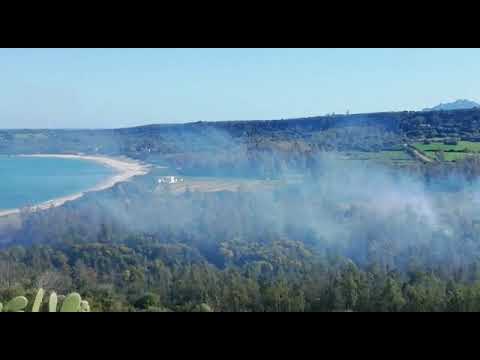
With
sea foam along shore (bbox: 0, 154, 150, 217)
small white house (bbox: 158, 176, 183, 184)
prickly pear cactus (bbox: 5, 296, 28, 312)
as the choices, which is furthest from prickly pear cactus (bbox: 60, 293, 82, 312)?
small white house (bbox: 158, 176, 183, 184)

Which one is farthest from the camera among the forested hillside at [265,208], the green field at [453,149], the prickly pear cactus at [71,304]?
the green field at [453,149]

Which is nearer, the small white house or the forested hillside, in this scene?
the forested hillside

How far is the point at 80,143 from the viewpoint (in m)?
16.9

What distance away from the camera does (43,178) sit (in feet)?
61.3

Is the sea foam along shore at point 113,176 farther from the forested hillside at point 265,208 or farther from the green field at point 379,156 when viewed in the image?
the green field at point 379,156

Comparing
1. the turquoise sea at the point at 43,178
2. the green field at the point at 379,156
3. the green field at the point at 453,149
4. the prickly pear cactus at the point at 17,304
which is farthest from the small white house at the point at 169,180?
the prickly pear cactus at the point at 17,304

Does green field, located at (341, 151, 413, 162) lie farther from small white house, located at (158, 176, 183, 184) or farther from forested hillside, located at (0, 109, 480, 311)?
small white house, located at (158, 176, 183, 184)

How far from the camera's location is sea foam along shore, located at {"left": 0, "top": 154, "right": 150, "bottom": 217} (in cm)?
1739

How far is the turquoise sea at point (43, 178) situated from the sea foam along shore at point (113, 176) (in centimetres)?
18

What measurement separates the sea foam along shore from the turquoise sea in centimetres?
18

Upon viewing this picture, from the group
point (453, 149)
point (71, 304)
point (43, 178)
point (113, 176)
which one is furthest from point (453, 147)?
point (71, 304)

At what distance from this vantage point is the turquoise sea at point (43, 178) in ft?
56.7

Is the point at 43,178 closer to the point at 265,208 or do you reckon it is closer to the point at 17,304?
the point at 265,208
